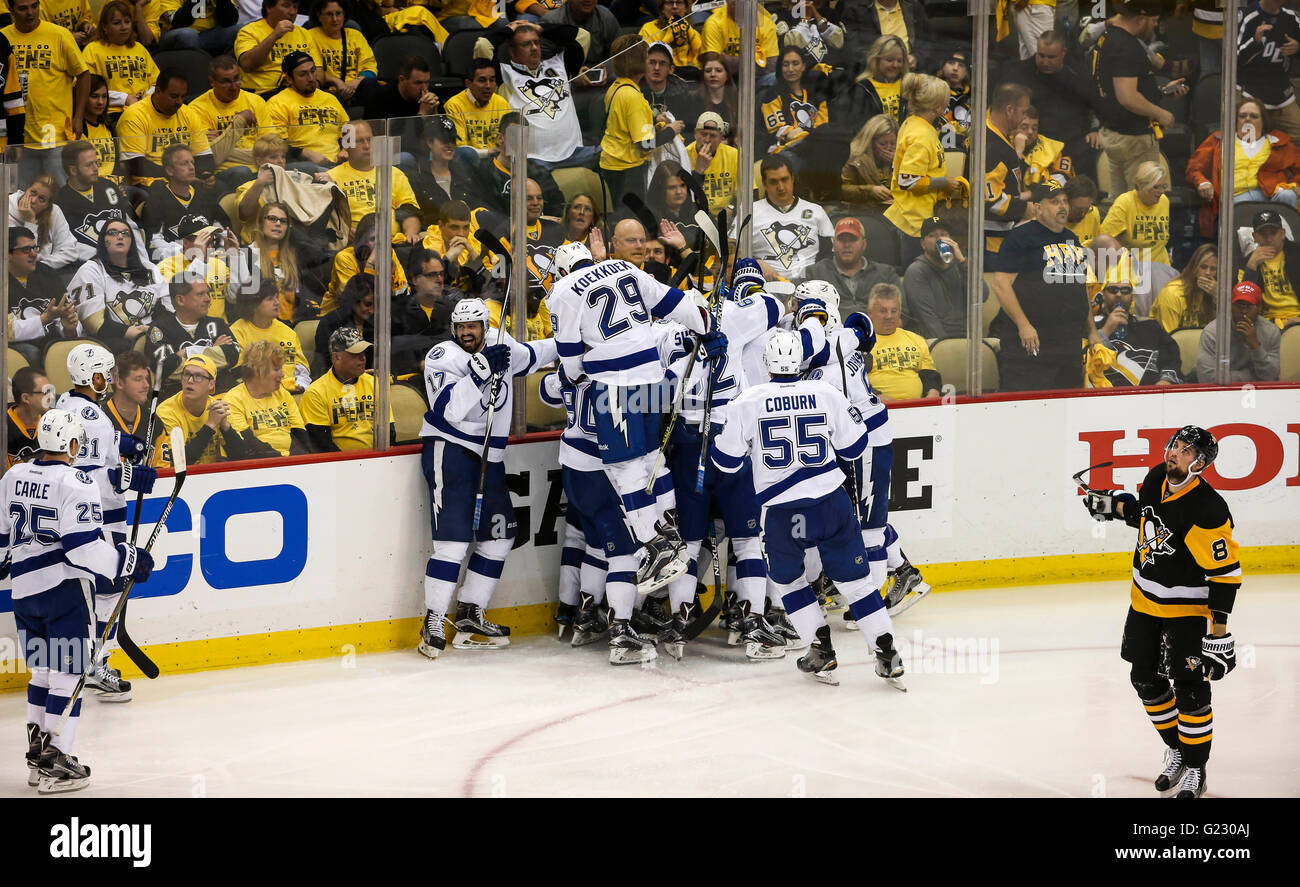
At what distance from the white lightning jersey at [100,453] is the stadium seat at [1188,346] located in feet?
16.8

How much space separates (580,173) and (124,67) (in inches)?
97.2

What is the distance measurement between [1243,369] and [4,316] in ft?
19.2

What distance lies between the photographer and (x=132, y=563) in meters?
5.29

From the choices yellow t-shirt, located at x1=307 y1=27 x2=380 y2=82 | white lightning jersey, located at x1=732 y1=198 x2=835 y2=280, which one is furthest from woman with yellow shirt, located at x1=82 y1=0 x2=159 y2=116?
white lightning jersey, located at x1=732 y1=198 x2=835 y2=280

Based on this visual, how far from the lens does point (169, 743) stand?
18.4 ft

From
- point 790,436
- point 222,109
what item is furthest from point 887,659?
point 222,109

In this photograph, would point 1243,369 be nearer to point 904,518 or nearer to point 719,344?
point 904,518

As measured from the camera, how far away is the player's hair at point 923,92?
7.69 meters

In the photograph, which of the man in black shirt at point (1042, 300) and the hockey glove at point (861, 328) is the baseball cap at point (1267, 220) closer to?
the man in black shirt at point (1042, 300)

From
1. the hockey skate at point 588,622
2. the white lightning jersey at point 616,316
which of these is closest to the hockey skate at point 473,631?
the hockey skate at point 588,622

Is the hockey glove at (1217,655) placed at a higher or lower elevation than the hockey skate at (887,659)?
higher

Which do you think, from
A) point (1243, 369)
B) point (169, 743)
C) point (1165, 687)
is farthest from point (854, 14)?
point (169, 743)

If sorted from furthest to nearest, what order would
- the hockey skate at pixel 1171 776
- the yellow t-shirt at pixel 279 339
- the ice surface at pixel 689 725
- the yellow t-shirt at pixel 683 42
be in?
the yellow t-shirt at pixel 683 42 < the yellow t-shirt at pixel 279 339 < the ice surface at pixel 689 725 < the hockey skate at pixel 1171 776
